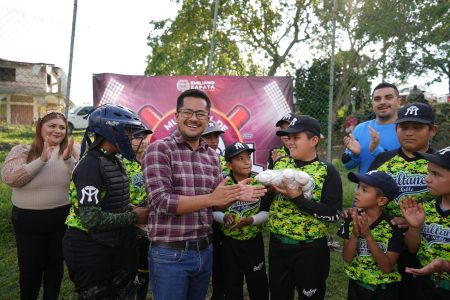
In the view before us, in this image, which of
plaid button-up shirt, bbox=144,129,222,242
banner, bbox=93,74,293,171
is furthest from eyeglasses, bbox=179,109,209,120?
banner, bbox=93,74,293,171

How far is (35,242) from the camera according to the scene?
3.36m

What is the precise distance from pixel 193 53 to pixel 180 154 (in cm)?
1070

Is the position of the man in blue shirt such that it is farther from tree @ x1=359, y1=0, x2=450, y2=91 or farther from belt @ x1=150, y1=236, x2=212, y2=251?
tree @ x1=359, y1=0, x2=450, y2=91

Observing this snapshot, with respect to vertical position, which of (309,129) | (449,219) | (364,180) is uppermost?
Answer: (309,129)

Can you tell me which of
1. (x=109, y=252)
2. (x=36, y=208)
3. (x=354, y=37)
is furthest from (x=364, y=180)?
(x=354, y=37)

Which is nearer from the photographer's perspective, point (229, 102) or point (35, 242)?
point (35, 242)

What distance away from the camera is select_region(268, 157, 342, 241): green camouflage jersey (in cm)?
276

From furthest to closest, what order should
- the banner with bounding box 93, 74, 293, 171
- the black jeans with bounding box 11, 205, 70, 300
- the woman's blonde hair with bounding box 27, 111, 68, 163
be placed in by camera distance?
the banner with bounding box 93, 74, 293, 171
the woman's blonde hair with bounding box 27, 111, 68, 163
the black jeans with bounding box 11, 205, 70, 300

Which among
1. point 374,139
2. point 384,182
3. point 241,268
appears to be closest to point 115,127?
point 241,268

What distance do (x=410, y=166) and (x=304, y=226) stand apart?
101 centimetres

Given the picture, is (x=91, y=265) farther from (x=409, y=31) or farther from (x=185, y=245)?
(x=409, y=31)

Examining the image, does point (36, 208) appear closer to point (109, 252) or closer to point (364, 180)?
point (109, 252)

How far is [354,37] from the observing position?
7793mm

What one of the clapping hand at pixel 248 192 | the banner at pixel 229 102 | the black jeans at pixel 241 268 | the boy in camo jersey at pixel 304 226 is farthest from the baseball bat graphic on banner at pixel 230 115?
the clapping hand at pixel 248 192
